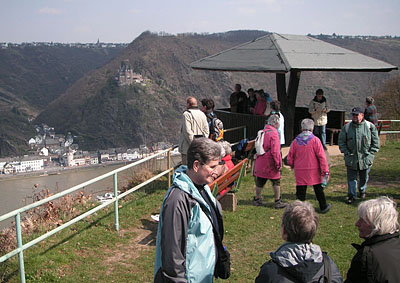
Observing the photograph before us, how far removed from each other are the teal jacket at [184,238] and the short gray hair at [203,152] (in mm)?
128

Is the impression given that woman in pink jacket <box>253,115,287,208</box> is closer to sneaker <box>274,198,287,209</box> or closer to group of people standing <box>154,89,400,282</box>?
sneaker <box>274,198,287,209</box>

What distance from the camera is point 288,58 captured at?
953cm

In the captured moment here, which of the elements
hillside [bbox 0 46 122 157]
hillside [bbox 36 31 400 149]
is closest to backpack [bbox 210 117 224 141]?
hillside [bbox 36 31 400 149]

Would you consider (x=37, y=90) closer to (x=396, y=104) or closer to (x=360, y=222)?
(x=396, y=104)

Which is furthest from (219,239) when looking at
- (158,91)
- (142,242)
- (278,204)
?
(158,91)

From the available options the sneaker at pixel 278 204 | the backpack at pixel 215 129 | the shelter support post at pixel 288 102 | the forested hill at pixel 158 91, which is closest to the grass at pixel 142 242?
the sneaker at pixel 278 204

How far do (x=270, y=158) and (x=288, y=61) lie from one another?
3.42m

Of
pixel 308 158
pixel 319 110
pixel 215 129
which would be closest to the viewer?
pixel 308 158

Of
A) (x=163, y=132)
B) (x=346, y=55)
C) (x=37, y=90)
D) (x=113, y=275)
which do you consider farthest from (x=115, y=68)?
(x=113, y=275)

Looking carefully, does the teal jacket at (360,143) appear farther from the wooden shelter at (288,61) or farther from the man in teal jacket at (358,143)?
the wooden shelter at (288,61)

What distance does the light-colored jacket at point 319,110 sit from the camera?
407 inches

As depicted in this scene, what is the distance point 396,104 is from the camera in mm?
31734

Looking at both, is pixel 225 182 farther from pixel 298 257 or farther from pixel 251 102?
pixel 251 102

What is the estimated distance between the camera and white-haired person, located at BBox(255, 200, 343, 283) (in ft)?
7.74
